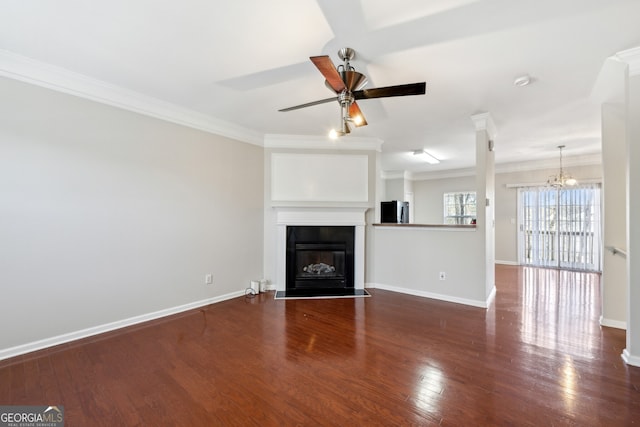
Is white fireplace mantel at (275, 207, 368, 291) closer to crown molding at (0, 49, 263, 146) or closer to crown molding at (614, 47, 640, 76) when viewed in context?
crown molding at (0, 49, 263, 146)

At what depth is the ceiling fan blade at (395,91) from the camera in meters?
1.88

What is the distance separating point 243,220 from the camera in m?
3.95

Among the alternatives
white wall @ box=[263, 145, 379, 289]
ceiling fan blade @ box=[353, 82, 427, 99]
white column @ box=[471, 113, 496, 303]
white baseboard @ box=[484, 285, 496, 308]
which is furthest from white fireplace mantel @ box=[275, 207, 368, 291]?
ceiling fan blade @ box=[353, 82, 427, 99]

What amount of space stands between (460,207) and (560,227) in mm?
2125

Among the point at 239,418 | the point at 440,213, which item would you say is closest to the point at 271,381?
the point at 239,418

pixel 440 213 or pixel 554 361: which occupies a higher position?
pixel 440 213

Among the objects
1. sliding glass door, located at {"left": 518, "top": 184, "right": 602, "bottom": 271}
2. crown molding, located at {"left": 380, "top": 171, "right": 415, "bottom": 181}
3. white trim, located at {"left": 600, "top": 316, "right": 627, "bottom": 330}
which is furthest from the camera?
crown molding, located at {"left": 380, "top": 171, "right": 415, "bottom": 181}

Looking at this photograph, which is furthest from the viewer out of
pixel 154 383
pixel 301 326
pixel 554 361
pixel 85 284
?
pixel 301 326

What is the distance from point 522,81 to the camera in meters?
2.44

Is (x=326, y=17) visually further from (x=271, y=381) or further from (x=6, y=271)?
(x=6, y=271)

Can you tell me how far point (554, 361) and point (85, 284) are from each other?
13.8ft

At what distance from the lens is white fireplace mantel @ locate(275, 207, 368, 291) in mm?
4129

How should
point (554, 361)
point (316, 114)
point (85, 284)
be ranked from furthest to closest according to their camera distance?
point (316, 114)
point (85, 284)
point (554, 361)

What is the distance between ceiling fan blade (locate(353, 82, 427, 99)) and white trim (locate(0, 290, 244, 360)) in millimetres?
3083
